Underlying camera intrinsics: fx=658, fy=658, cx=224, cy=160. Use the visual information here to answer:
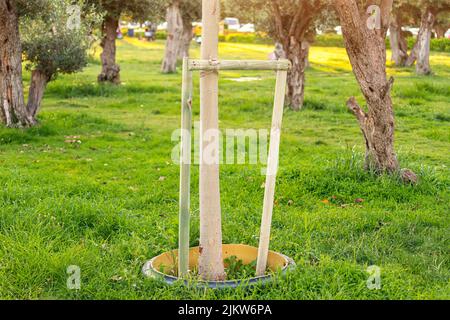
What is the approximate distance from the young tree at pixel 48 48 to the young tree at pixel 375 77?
792 cm

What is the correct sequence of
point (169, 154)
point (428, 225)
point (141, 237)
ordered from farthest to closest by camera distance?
point (169, 154), point (428, 225), point (141, 237)

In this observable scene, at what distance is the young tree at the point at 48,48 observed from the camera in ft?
50.1

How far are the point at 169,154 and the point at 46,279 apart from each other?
707 centimetres

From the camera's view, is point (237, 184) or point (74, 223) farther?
point (237, 184)

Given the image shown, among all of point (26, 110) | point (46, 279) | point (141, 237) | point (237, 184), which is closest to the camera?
point (46, 279)

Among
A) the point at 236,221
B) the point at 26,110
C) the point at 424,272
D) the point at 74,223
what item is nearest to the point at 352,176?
the point at 236,221

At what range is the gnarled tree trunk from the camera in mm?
9688

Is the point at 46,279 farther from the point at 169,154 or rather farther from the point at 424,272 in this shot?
the point at 169,154

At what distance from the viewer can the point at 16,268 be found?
19.7 ft

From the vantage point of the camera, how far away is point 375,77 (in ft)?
32.2

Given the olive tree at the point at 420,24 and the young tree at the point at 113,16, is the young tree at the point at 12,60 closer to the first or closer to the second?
the young tree at the point at 113,16

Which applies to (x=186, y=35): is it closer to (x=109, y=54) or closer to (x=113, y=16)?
(x=109, y=54)

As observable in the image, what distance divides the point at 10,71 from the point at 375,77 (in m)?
8.45

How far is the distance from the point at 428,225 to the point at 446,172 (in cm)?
325
